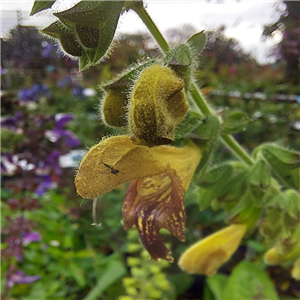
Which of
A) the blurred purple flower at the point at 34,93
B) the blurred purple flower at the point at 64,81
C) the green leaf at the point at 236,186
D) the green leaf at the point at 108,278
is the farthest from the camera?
the blurred purple flower at the point at 64,81

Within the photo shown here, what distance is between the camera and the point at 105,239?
4.58ft

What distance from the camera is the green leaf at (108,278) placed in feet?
3.67

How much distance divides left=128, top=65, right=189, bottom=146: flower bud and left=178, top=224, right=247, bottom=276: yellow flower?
1.08ft

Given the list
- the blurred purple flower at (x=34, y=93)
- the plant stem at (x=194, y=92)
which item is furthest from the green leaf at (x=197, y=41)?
the blurred purple flower at (x=34, y=93)

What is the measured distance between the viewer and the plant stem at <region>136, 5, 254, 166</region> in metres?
0.33

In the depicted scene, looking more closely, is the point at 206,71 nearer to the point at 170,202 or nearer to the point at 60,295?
the point at 60,295

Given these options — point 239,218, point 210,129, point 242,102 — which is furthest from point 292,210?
point 242,102

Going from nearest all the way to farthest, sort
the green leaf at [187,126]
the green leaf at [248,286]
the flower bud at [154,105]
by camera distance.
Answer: the flower bud at [154,105] → the green leaf at [187,126] → the green leaf at [248,286]

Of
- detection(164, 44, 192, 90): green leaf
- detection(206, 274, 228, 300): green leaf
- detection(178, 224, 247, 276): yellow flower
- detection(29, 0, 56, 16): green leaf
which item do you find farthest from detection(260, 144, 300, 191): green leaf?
detection(206, 274, 228, 300): green leaf

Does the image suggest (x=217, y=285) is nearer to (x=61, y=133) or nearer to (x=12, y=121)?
(x=61, y=133)

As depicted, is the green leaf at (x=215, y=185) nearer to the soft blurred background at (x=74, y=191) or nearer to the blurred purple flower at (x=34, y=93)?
the soft blurred background at (x=74, y=191)

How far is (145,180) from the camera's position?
361 millimetres

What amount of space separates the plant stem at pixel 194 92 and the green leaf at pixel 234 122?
0.9 inches

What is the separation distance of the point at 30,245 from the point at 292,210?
1009 mm
